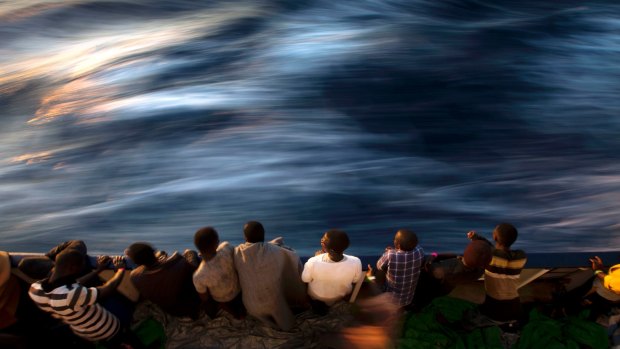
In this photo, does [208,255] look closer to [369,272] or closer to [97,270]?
[97,270]

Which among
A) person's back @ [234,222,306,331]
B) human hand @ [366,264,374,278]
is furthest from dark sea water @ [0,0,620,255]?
person's back @ [234,222,306,331]

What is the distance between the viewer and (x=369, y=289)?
3594 millimetres

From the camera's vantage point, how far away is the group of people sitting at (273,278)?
135 inches

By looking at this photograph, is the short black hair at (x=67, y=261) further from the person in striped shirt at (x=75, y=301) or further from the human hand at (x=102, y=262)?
the human hand at (x=102, y=262)

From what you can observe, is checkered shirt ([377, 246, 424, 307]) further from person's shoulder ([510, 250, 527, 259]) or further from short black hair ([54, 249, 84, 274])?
short black hair ([54, 249, 84, 274])

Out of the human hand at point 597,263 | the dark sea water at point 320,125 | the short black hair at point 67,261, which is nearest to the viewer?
the short black hair at point 67,261

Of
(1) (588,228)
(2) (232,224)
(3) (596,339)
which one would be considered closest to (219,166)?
(2) (232,224)

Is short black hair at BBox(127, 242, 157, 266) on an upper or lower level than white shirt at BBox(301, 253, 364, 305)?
upper

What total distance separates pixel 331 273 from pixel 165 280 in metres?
1.04

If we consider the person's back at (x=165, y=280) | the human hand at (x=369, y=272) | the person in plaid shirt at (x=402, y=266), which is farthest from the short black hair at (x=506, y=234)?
the person's back at (x=165, y=280)

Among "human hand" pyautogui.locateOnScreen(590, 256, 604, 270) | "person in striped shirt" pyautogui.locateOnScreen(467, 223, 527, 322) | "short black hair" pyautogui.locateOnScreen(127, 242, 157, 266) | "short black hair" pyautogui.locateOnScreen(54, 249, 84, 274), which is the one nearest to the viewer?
"short black hair" pyautogui.locateOnScreen(54, 249, 84, 274)

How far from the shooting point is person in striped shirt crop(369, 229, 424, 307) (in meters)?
3.52

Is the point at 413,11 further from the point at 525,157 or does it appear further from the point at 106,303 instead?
the point at 106,303

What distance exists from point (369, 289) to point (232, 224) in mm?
2848
